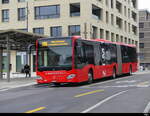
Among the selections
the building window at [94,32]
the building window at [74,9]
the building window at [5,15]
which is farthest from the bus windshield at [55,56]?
the building window at [5,15]

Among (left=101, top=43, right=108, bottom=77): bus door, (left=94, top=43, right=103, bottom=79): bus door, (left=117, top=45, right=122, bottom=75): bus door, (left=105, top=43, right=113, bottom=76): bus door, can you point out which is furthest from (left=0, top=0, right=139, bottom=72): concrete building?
(left=94, top=43, right=103, bottom=79): bus door

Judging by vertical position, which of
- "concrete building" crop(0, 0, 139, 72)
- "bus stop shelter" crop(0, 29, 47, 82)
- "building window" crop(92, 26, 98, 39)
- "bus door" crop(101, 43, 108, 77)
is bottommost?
"bus door" crop(101, 43, 108, 77)

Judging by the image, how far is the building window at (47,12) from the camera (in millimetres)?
52000

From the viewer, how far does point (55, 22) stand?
5175cm

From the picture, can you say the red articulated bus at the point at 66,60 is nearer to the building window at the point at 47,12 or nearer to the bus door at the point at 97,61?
the bus door at the point at 97,61

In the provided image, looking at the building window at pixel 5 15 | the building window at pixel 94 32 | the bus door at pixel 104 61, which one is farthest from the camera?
the building window at pixel 5 15

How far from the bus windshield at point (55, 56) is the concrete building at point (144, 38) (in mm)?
86220

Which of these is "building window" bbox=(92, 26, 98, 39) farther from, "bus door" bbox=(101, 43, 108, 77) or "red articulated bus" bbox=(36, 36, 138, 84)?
"red articulated bus" bbox=(36, 36, 138, 84)

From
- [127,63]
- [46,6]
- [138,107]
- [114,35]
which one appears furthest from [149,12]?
[138,107]

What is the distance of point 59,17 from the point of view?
169ft

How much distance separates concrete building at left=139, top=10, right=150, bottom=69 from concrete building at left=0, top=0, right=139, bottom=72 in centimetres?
4376

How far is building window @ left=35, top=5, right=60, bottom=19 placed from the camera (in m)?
52.0

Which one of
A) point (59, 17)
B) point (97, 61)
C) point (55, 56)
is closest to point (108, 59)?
point (97, 61)

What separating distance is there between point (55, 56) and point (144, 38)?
88.5 m
